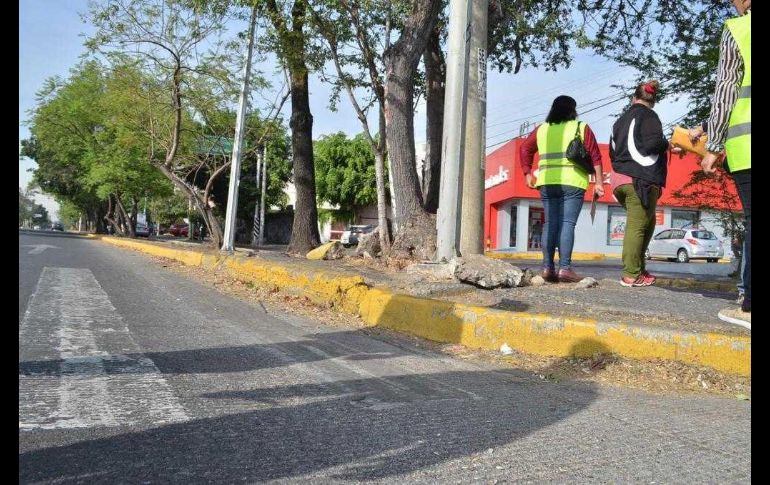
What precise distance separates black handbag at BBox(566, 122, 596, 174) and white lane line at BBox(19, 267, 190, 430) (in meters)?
4.32

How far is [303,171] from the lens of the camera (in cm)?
1414

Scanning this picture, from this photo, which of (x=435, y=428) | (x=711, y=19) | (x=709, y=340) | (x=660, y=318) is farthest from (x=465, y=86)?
(x=711, y=19)

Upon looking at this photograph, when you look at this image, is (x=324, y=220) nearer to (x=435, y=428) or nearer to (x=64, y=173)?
(x=64, y=173)

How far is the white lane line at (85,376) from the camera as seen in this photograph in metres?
2.82

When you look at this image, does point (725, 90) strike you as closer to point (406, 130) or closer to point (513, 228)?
point (406, 130)

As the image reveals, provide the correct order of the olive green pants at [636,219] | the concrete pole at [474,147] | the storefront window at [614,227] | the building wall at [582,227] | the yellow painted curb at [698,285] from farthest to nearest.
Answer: the storefront window at [614,227]
the building wall at [582,227]
the yellow painted curb at [698,285]
the concrete pole at [474,147]
the olive green pants at [636,219]

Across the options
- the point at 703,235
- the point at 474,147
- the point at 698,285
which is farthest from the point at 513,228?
the point at 474,147

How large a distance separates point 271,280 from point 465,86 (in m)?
3.76

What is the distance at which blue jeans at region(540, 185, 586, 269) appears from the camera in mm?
6316

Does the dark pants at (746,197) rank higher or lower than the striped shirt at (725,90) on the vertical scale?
lower

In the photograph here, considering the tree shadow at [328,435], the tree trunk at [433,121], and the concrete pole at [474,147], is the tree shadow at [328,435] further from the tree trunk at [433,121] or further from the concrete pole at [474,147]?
the tree trunk at [433,121]

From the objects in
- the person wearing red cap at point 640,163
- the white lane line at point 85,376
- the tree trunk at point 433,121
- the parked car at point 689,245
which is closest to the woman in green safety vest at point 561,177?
the person wearing red cap at point 640,163

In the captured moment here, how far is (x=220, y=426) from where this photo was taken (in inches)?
109

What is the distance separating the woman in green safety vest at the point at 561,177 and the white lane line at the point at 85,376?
4151 millimetres
